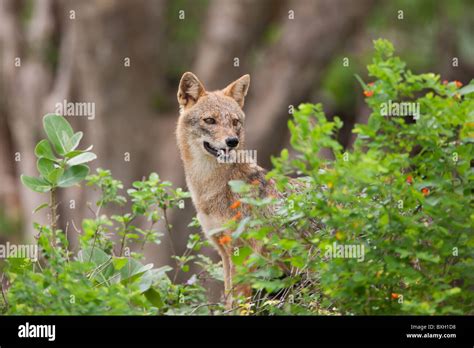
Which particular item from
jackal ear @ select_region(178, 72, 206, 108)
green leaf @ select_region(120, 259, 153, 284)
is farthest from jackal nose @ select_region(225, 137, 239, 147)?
green leaf @ select_region(120, 259, 153, 284)

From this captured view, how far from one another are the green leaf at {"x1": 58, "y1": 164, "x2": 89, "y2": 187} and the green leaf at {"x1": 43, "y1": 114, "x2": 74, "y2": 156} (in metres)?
0.15

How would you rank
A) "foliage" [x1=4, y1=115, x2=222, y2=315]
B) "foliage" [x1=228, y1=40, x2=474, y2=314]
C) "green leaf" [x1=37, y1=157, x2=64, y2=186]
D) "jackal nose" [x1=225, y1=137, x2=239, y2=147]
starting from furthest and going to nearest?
"jackal nose" [x1=225, y1=137, x2=239, y2=147] → "green leaf" [x1=37, y1=157, x2=64, y2=186] → "foliage" [x1=4, y1=115, x2=222, y2=315] → "foliage" [x1=228, y1=40, x2=474, y2=314]

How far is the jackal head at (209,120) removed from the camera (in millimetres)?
9070

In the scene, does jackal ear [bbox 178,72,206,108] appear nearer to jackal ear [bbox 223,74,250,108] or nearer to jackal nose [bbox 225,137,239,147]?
jackal ear [bbox 223,74,250,108]

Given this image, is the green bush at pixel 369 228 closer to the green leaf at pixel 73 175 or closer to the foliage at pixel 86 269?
the foliage at pixel 86 269

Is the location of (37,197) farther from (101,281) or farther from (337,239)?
(337,239)

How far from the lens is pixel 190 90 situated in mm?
9586

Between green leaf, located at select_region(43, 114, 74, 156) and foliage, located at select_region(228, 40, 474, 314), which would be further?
green leaf, located at select_region(43, 114, 74, 156)

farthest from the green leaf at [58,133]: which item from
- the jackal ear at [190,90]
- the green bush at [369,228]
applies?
the jackal ear at [190,90]

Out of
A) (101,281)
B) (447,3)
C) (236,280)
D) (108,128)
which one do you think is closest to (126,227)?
(101,281)

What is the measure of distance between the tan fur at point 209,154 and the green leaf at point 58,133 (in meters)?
2.12

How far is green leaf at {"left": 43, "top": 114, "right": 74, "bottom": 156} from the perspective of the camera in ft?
23.4

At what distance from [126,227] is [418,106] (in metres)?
2.89

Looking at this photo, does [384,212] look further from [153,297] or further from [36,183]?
[36,183]
